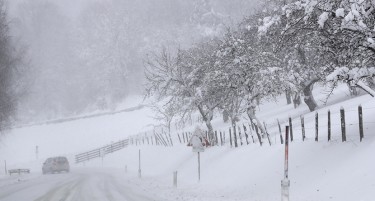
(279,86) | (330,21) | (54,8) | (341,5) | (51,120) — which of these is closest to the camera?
(341,5)

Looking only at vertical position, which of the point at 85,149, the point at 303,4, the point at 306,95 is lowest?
the point at 85,149

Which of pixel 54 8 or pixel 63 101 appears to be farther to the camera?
pixel 54 8

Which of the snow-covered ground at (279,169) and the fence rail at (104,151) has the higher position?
the snow-covered ground at (279,169)

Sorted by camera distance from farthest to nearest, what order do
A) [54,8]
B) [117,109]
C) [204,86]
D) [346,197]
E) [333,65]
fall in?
[54,8]
[117,109]
[204,86]
[333,65]
[346,197]

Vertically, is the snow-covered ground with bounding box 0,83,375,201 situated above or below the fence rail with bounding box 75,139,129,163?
above

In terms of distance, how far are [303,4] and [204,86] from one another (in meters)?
16.8

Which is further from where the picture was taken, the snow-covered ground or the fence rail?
the fence rail

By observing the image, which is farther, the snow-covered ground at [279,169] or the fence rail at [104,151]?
the fence rail at [104,151]

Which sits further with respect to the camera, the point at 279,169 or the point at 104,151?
the point at 104,151

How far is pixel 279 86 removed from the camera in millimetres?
22844

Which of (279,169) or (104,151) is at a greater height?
(279,169)

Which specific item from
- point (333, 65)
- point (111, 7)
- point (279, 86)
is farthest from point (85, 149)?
point (333, 65)

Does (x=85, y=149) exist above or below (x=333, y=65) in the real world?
below

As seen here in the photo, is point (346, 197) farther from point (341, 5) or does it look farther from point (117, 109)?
point (117, 109)
